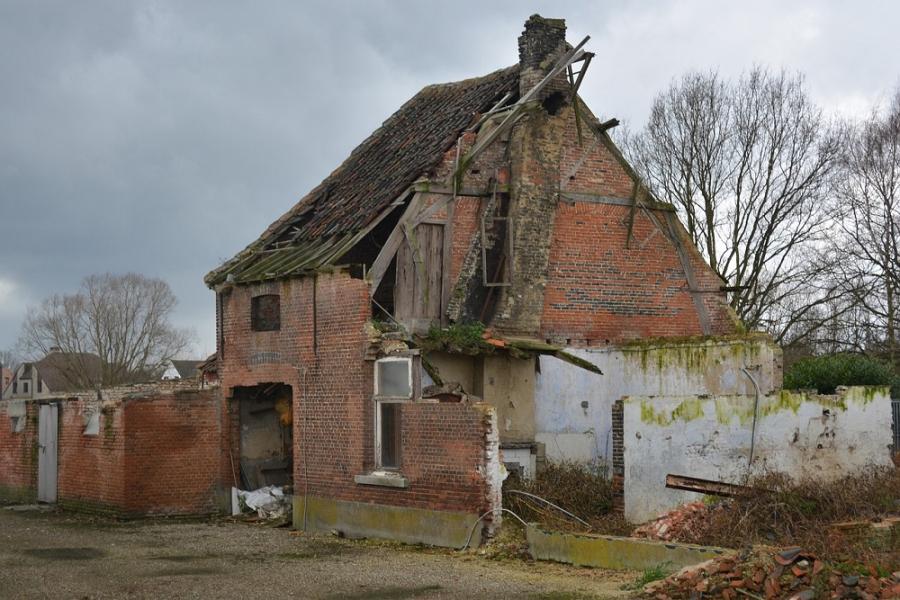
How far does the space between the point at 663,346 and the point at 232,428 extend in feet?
27.6

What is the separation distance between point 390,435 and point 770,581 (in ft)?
28.5

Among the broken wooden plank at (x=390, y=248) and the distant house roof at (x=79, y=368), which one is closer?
the broken wooden plank at (x=390, y=248)

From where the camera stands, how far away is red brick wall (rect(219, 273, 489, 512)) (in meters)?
16.4

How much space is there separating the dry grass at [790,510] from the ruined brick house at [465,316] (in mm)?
3872

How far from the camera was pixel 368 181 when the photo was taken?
22.5 m

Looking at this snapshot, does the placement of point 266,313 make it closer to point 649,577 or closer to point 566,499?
point 566,499

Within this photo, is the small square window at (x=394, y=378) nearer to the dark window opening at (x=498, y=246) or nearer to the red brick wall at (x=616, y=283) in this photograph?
the dark window opening at (x=498, y=246)

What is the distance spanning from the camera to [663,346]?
19.7 metres

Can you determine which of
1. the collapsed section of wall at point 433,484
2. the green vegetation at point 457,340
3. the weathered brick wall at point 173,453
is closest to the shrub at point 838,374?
the green vegetation at point 457,340

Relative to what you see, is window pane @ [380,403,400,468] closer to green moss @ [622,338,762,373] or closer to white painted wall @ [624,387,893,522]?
white painted wall @ [624,387,893,522]

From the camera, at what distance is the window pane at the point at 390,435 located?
59.1 feet

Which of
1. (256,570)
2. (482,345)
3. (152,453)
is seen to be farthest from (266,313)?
(256,570)

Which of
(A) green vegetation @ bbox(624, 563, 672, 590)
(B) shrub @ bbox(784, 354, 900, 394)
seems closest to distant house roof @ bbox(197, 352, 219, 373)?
(B) shrub @ bbox(784, 354, 900, 394)

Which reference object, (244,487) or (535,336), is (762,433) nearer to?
(535,336)
